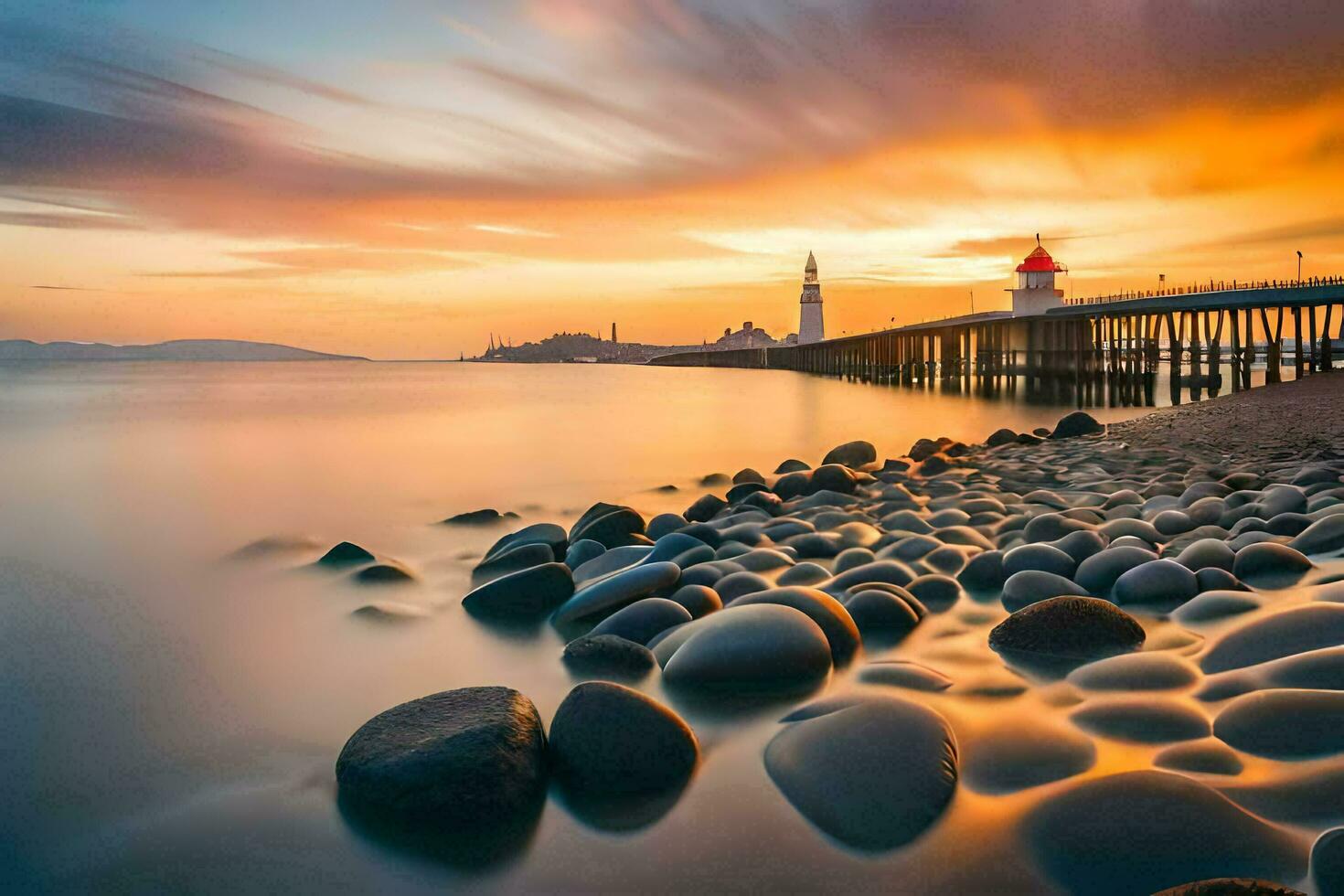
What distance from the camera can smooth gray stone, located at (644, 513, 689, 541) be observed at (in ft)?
26.7

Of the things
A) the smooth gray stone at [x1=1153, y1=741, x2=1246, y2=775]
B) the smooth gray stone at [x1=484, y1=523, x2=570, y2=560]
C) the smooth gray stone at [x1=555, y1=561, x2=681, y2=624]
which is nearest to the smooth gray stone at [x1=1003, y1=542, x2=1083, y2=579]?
the smooth gray stone at [x1=555, y1=561, x2=681, y2=624]

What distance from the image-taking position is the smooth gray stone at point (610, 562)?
6.58 m

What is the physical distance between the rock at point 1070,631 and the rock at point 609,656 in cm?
175

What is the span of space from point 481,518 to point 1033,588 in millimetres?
6872

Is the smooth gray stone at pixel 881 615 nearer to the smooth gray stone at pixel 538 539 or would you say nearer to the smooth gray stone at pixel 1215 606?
the smooth gray stone at pixel 1215 606

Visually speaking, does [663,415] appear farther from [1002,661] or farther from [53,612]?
[1002,661]

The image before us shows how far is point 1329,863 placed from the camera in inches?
90.6

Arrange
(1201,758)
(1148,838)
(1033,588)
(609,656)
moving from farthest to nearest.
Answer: (1033,588), (609,656), (1201,758), (1148,838)

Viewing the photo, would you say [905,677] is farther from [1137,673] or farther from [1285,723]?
[1285,723]

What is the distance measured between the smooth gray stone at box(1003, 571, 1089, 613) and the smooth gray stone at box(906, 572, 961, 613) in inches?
11.9

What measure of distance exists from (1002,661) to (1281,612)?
117 cm

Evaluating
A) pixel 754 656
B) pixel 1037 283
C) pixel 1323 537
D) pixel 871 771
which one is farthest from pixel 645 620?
pixel 1037 283

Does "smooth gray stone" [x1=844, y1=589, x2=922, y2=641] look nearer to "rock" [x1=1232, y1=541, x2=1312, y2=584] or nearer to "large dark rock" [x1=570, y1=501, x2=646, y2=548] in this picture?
"rock" [x1=1232, y1=541, x2=1312, y2=584]

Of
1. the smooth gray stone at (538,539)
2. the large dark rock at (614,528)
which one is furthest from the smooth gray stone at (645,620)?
the smooth gray stone at (538,539)
